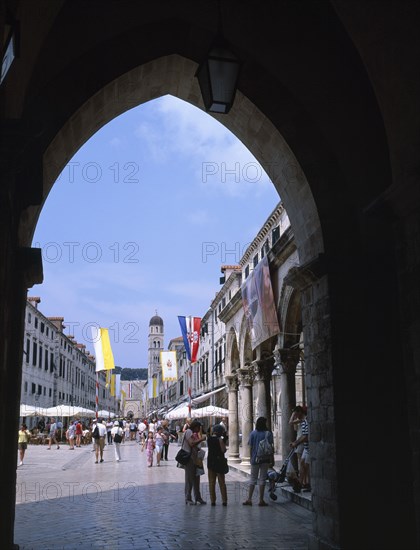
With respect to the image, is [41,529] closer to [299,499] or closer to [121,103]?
[299,499]

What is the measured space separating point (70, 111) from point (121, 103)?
1515 millimetres

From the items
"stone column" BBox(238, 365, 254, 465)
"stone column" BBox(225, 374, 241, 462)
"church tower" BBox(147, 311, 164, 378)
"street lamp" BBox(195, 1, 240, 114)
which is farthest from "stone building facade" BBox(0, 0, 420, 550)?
"church tower" BBox(147, 311, 164, 378)

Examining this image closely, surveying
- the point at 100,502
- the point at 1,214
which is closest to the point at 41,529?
the point at 100,502

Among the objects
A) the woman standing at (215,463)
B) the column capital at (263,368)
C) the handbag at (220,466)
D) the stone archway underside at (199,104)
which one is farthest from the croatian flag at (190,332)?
the stone archway underside at (199,104)

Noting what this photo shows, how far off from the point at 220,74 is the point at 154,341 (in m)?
143

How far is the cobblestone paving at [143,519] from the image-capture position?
8.29m

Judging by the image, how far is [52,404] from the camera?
59.8 m

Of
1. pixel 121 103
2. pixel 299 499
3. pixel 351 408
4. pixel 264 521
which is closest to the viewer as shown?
pixel 351 408

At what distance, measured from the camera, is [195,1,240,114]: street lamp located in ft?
18.0

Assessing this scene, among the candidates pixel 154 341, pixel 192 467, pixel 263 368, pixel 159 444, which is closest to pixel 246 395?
pixel 263 368

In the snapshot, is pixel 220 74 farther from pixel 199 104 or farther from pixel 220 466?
pixel 220 466

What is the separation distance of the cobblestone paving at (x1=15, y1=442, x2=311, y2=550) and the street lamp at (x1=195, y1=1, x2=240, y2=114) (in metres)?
5.58

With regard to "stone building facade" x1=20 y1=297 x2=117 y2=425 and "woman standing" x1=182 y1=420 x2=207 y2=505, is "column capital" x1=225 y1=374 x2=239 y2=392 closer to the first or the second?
"woman standing" x1=182 y1=420 x2=207 y2=505

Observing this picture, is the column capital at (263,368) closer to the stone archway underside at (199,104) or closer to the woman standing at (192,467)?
the woman standing at (192,467)
